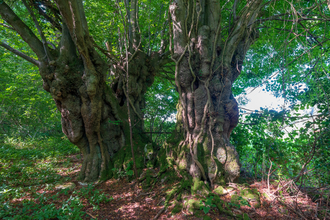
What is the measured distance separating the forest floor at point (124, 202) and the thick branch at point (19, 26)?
10.4ft

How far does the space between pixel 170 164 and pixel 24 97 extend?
7950 mm

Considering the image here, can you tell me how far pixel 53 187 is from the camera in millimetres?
4230

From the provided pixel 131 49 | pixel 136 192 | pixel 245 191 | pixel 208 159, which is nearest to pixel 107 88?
pixel 131 49

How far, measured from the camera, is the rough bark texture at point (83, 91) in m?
3.88

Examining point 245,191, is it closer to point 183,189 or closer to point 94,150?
point 183,189

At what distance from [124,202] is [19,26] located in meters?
4.59

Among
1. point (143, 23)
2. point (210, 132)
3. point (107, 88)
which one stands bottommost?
point (210, 132)

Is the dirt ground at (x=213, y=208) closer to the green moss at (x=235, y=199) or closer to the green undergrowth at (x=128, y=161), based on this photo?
the green moss at (x=235, y=199)

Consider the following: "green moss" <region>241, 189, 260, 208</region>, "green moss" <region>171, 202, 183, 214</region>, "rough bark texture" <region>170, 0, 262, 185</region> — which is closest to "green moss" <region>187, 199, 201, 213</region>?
"green moss" <region>171, 202, 183, 214</region>

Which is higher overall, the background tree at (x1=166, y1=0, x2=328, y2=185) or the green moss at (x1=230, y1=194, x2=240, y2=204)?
the background tree at (x1=166, y1=0, x2=328, y2=185)

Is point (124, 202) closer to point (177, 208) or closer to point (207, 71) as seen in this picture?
point (177, 208)

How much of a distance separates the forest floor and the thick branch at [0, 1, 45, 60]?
10.4ft

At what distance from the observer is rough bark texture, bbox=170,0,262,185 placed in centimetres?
371

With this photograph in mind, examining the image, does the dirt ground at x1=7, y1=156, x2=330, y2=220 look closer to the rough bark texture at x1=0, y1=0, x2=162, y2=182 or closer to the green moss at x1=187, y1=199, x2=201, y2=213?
the green moss at x1=187, y1=199, x2=201, y2=213
